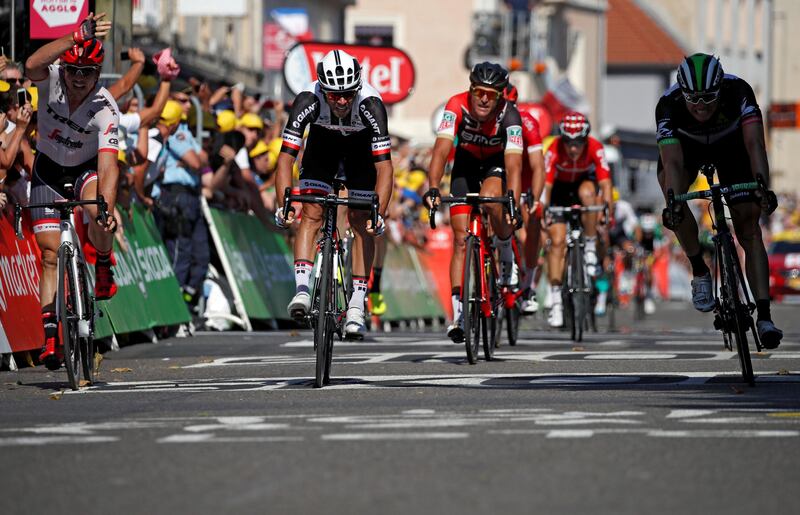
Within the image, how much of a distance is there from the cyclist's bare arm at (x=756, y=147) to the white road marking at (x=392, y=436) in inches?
149

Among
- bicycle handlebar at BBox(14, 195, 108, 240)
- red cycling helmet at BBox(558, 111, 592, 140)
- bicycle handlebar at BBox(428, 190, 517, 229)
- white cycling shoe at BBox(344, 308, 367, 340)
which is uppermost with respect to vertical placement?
red cycling helmet at BBox(558, 111, 592, 140)

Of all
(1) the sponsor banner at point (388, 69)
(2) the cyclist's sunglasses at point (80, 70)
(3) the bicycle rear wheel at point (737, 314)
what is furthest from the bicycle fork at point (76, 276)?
(1) the sponsor banner at point (388, 69)

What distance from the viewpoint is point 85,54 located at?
1205cm

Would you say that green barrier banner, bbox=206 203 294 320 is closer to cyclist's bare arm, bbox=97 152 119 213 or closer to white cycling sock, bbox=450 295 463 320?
white cycling sock, bbox=450 295 463 320

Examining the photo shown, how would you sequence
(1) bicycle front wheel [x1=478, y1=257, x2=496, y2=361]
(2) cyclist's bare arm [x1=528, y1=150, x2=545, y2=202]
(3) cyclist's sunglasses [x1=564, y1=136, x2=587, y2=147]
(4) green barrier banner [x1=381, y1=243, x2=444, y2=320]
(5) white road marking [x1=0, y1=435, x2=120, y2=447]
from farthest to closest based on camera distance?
(4) green barrier banner [x1=381, y1=243, x2=444, y2=320], (3) cyclist's sunglasses [x1=564, y1=136, x2=587, y2=147], (2) cyclist's bare arm [x1=528, y1=150, x2=545, y2=202], (1) bicycle front wheel [x1=478, y1=257, x2=496, y2=361], (5) white road marking [x1=0, y1=435, x2=120, y2=447]

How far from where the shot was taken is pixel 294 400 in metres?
10.8

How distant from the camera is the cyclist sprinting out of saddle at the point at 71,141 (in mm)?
12102

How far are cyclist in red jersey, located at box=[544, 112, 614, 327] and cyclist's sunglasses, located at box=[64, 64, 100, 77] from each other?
305 inches

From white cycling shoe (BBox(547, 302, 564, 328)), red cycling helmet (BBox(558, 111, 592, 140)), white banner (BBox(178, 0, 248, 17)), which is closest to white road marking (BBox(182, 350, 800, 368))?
white cycling shoe (BBox(547, 302, 564, 328))

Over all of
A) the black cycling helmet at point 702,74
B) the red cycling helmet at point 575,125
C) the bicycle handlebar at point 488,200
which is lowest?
the bicycle handlebar at point 488,200

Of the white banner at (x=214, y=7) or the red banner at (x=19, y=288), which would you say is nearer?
the red banner at (x=19, y=288)

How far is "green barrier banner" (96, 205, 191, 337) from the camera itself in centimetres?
1655

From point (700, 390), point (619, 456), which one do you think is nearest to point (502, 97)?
point (700, 390)

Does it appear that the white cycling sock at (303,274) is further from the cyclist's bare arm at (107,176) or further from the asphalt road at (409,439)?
the cyclist's bare arm at (107,176)
